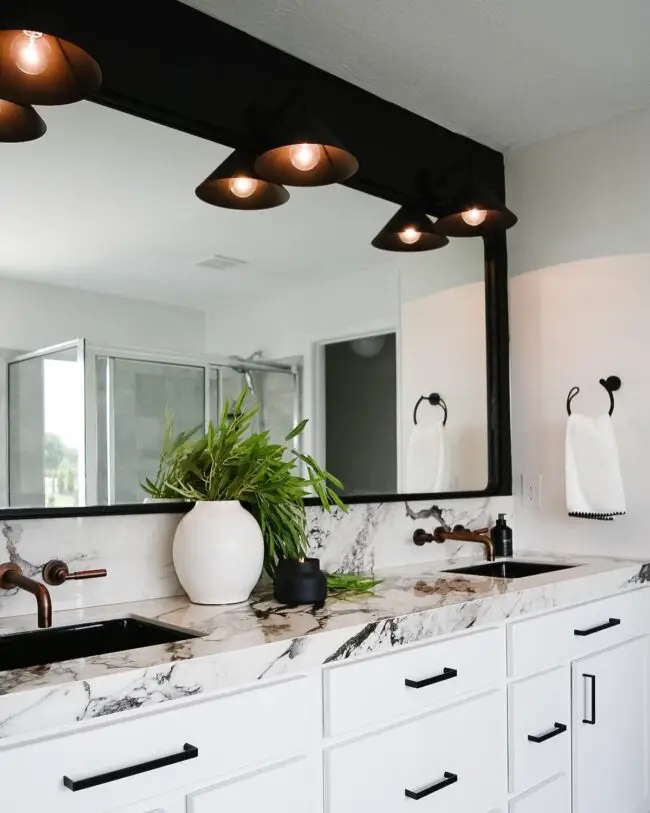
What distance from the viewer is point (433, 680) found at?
1897 millimetres

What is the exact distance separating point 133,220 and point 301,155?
1.55 ft

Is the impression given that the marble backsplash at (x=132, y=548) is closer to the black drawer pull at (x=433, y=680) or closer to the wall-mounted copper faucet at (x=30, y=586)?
the wall-mounted copper faucet at (x=30, y=586)

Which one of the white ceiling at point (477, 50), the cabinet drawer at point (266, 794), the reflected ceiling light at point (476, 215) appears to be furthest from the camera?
the reflected ceiling light at point (476, 215)

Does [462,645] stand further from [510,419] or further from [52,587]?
[510,419]

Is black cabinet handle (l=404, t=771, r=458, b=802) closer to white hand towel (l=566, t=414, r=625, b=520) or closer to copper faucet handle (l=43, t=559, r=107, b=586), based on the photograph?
copper faucet handle (l=43, t=559, r=107, b=586)

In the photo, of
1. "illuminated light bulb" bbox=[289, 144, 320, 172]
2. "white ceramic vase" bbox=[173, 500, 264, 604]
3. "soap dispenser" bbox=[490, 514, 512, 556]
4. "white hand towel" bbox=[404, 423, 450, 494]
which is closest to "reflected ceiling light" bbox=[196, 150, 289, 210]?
"illuminated light bulb" bbox=[289, 144, 320, 172]

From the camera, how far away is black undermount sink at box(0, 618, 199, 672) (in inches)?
66.3

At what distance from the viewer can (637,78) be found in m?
2.63

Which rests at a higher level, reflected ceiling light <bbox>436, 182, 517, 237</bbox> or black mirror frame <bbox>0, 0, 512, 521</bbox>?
black mirror frame <bbox>0, 0, 512, 521</bbox>

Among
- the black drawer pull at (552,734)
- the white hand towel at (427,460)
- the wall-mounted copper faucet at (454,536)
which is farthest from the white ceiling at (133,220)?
the black drawer pull at (552,734)

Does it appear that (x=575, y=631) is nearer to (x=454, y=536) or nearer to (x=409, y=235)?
(x=454, y=536)

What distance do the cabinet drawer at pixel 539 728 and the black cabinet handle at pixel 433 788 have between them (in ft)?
0.88

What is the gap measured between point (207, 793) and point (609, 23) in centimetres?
Answer: 217

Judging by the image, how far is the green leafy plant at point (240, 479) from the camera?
210 cm
